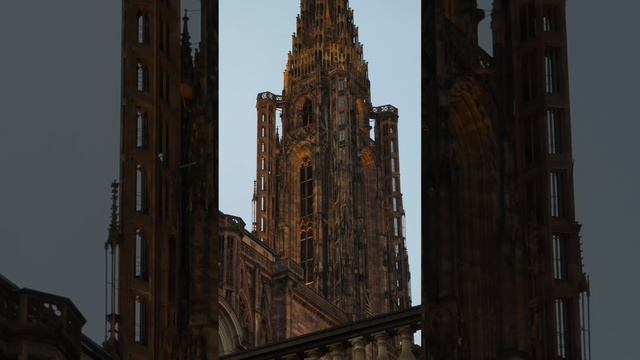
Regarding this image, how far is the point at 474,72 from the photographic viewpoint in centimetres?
4012

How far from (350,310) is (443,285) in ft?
202

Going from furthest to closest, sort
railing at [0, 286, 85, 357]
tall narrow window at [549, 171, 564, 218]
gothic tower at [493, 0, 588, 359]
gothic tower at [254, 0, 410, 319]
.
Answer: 1. gothic tower at [254, 0, 410, 319]
2. tall narrow window at [549, 171, 564, 218]
3. gothic tower at [493, 0, 588, 359]
4. railing at [0, 286, 85, 357]

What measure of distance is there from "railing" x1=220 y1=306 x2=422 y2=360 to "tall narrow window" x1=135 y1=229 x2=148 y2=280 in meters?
3.98

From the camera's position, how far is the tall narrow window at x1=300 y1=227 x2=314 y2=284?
105000 millimetres

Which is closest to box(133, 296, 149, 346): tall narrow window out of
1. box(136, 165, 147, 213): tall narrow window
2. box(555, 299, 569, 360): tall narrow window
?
box(136, 165, 147, 213): tall narrow window

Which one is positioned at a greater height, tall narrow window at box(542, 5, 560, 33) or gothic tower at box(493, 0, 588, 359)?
tall narrow window at box(542, 5, 560, 33)

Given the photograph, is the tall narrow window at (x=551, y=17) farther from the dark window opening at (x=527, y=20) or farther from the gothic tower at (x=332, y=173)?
the gothic tower at (x=332, y=173)

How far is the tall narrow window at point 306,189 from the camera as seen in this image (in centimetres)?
10819

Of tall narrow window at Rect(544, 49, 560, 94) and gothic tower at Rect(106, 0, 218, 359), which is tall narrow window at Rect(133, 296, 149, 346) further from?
tall narrow window at Rect(544, 49, 560, 94)

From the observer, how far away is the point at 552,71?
4066 centimetres

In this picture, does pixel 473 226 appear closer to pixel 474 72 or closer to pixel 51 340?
pixel 474 72

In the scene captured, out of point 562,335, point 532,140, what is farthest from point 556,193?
point 562,335

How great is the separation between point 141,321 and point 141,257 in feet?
3.51

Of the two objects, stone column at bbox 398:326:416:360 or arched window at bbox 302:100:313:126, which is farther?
arched window at bbox 302:100:313:126
